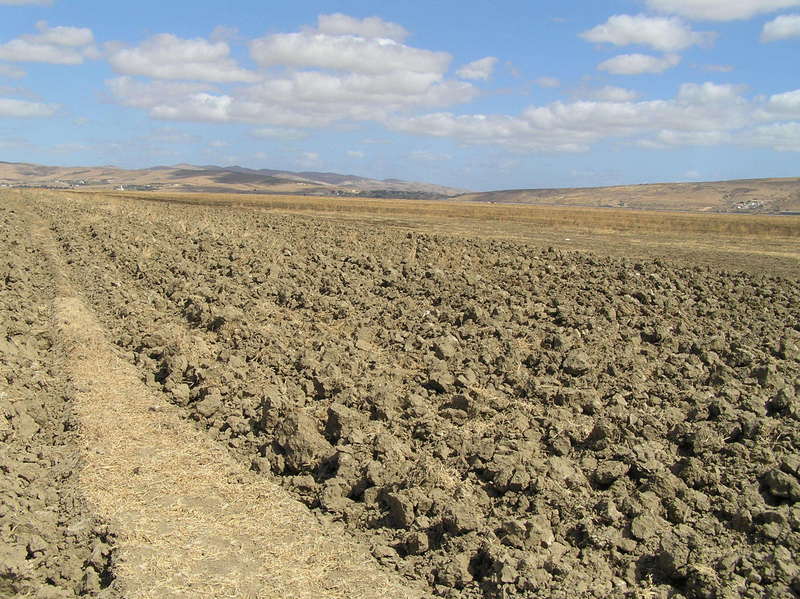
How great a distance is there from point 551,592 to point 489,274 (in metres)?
12.9

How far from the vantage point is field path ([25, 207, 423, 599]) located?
505 centimetres

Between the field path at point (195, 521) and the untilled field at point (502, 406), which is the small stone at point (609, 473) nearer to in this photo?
the untilled field at point (502, 406)

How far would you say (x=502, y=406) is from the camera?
8211mm

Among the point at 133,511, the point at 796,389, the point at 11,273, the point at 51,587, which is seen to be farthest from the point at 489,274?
the point at 51,587

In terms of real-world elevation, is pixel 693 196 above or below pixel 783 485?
above

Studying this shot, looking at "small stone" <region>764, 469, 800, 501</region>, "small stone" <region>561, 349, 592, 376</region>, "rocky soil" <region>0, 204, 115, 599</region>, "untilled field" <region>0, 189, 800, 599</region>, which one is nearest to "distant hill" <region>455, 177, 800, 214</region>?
"untilled field" <region>0, 189, 800, 599</region>

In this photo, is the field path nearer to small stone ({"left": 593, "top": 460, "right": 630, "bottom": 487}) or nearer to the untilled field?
the untilled field

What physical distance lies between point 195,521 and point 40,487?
1.52 metres

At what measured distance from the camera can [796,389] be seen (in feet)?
27.7

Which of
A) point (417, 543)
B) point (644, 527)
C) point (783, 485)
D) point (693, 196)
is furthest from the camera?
point (693, 196)

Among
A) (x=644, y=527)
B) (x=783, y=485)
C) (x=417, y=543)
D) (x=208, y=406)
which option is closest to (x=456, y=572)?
(x=417, y=543)

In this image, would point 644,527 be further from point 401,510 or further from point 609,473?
point 401,510

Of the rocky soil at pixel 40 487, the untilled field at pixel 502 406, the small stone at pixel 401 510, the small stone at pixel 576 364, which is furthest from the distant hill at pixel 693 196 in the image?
the small stone at pixel 401 510

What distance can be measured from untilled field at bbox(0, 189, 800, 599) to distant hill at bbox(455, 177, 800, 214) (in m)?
127
